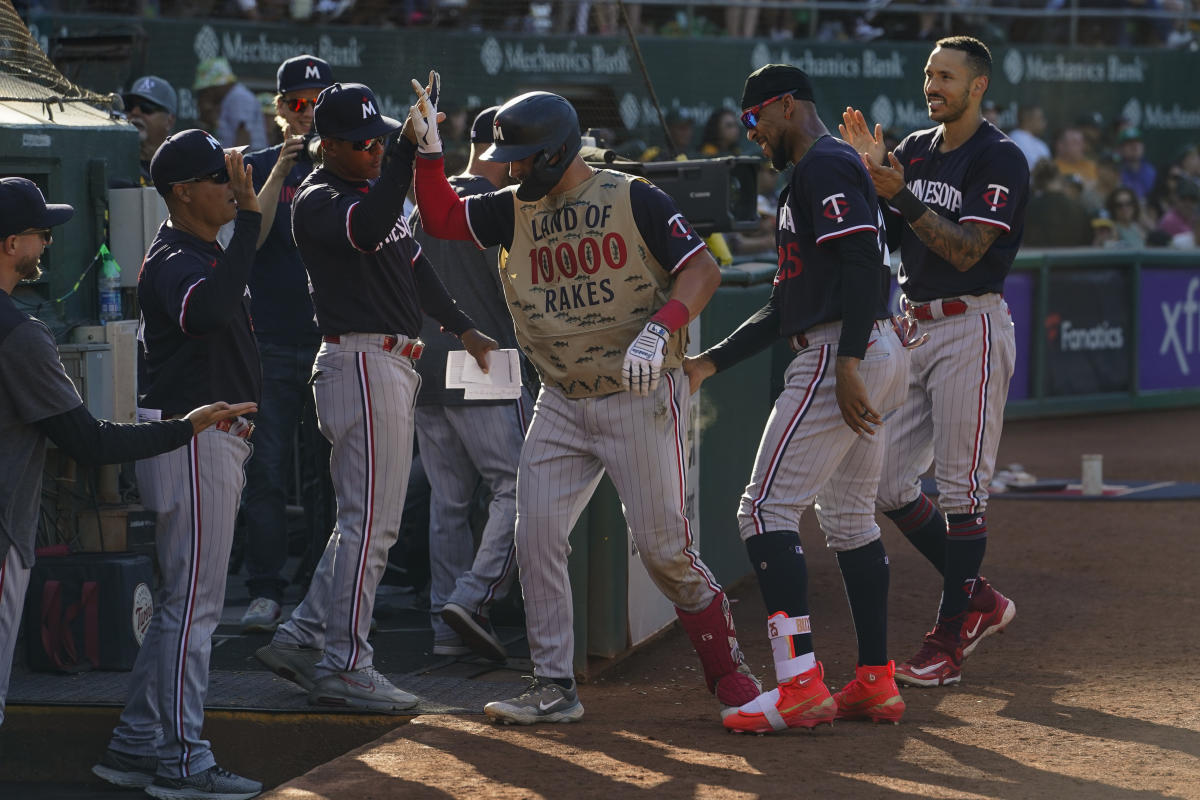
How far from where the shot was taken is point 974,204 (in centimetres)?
563

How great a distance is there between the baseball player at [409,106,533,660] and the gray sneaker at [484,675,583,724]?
847 mm

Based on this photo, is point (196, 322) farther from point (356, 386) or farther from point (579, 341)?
point (579, 341)

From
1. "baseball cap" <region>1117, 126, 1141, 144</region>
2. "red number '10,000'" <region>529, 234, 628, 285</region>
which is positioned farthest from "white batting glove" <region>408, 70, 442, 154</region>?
"baseball cap" <region>1117, 126, 1141, 144</region>

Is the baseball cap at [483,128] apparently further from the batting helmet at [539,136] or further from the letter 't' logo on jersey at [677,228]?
the letter 't' logo on jersey at [677,228]

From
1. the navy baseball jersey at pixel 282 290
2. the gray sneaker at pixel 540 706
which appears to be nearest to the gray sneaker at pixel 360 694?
the gray sneaker at pixel 540 706

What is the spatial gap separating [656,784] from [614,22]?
36.4 ft

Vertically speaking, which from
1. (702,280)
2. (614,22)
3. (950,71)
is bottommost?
(702,280)

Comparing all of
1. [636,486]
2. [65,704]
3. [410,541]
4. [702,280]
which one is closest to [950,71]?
[702,280]

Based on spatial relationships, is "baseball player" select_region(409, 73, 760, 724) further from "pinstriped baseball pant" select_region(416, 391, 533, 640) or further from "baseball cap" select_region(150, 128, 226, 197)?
"pinstriped baseball pant" select_region(416, 391, 533, 640)

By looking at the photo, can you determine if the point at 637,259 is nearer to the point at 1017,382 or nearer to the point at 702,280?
the point at 702,280

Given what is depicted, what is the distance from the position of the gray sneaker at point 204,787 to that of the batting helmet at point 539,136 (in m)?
2.01

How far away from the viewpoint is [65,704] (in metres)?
5.43

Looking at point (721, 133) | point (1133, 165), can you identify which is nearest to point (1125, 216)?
point (1133, 165)

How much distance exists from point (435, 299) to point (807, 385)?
1.46 m
